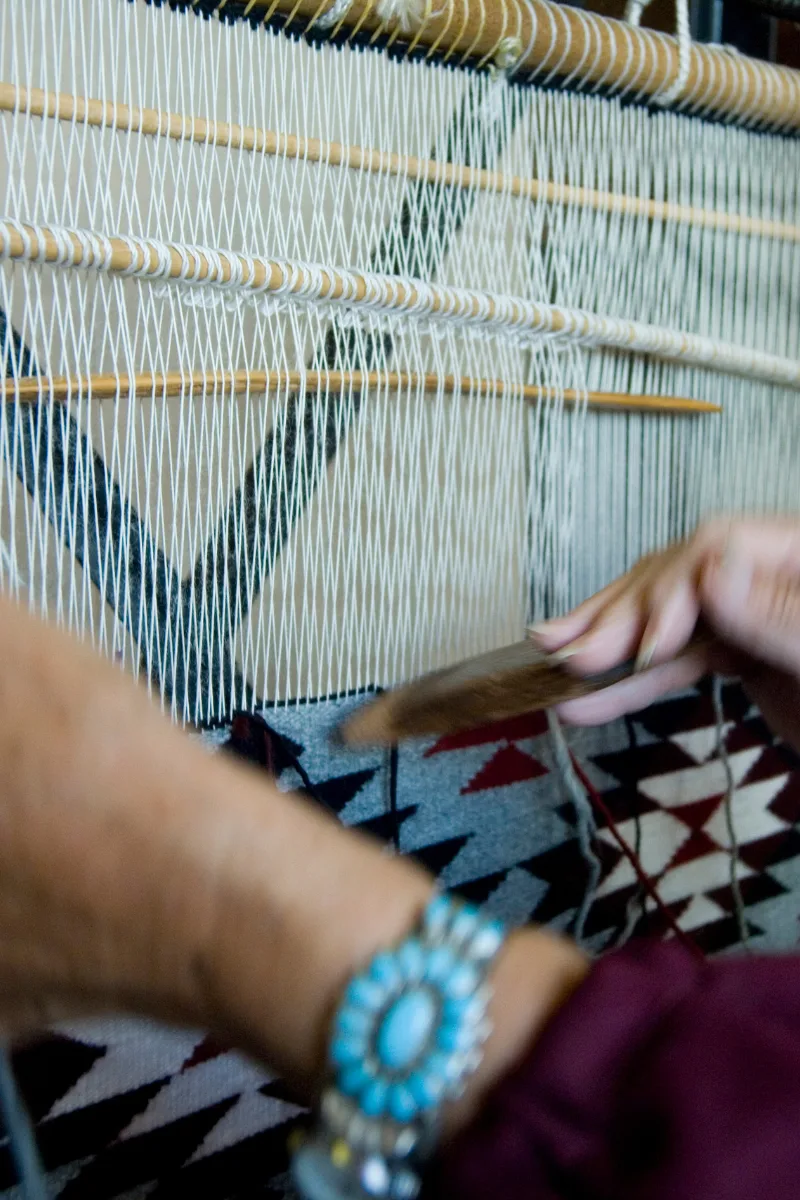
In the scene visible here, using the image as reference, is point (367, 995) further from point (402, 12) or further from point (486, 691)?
point (402, 12)

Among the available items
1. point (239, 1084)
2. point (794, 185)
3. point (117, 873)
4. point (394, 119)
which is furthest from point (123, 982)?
point (794, 185)

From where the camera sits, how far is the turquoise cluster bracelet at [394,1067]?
0.93 feet

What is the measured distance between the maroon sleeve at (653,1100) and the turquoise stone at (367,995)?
0.05 meters

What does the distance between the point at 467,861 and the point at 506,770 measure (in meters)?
0.10

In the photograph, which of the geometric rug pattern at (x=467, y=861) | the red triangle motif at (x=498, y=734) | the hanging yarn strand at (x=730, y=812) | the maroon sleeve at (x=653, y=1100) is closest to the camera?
the maroon sleeve at (x=653, y=1100)

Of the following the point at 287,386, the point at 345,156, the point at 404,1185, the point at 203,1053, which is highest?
the point at 345,156

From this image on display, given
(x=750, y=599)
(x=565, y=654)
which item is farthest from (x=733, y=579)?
(x=565, y=654)

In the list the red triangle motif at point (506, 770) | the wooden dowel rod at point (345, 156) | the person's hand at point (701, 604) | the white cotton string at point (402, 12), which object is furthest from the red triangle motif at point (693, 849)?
the white cotton string at point (402, 12)

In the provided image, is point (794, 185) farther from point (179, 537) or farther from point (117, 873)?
point (117, 873)

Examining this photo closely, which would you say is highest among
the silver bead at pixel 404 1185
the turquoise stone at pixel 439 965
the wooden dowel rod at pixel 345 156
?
the wooden dowel rod at pixel 345 156

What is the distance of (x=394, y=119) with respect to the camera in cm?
68

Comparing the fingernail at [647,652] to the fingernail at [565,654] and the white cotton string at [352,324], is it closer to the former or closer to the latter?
the fingernail at [565,654]

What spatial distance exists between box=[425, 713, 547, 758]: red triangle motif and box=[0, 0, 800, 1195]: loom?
119 mm

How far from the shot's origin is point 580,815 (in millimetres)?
916
